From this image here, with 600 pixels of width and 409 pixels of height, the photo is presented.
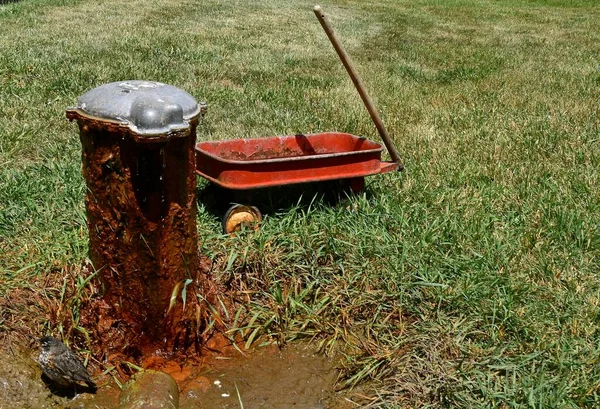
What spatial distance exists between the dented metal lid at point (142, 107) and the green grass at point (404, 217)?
3.16 feet

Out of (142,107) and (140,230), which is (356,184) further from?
(142,107)

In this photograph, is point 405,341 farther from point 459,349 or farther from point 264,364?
point 264,364

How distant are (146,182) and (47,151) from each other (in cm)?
242

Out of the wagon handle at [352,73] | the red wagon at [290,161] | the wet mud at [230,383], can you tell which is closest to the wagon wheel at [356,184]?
the red wagon at [290,161]

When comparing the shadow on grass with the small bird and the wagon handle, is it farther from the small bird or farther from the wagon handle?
the small bird

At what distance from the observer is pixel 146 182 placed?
2750mm

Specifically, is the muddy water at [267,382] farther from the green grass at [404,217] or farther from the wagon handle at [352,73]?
the wagon handle at [352,73]

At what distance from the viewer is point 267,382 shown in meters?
2.98

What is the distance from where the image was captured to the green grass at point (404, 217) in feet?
9.70

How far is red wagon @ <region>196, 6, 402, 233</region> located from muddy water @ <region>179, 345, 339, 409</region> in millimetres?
861

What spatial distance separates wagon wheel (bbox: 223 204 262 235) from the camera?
147 inches

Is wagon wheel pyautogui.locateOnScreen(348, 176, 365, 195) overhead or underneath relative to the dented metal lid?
underneath

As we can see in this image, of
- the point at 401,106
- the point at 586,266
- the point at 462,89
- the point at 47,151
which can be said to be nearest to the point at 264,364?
the point at 586,266

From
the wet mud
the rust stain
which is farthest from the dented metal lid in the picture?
the wet mud
